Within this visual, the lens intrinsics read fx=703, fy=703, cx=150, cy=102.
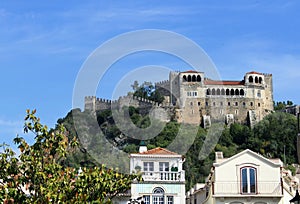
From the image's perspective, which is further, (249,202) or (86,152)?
(86,152)

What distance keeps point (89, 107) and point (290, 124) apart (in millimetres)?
54089

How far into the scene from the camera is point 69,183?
1053 inches

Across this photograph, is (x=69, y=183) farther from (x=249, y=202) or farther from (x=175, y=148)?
(x=175, y=148)

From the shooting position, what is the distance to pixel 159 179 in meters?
45.6

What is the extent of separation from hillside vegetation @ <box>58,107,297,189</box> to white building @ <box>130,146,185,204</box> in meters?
79.3

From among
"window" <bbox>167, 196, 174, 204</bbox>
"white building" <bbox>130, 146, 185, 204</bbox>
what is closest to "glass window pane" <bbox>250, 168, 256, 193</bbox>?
"white building" <bbox>130, 146, 185, 204</bbox>

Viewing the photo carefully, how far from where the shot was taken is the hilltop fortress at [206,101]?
17912 cm

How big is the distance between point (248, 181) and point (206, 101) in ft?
444

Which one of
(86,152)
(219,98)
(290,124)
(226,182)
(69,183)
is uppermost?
(219,98)

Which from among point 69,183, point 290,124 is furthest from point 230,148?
point 69,183

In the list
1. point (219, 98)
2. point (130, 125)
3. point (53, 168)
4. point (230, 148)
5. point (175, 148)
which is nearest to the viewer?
point (53, 168)

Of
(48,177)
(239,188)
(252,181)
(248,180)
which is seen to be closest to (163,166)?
(239,188)

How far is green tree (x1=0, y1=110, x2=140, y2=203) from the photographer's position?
84.5 feet

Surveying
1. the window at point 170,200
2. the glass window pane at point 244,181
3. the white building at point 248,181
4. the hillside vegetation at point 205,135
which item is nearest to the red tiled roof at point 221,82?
the hillside vegetation at point 205,135
